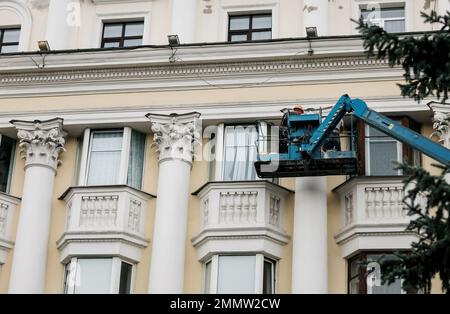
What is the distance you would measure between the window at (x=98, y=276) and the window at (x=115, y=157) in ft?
6.58

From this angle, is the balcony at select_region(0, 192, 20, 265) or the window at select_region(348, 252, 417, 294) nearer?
the window at select_region(348, 252, 417, 294)

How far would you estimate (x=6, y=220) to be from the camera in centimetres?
2622

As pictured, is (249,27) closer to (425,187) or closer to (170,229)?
(170,229)

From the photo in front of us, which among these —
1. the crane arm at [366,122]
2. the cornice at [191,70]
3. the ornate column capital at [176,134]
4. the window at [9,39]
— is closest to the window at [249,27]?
the cornice at [191,70]

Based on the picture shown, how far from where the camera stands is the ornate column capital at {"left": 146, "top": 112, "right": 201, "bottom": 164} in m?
25.9

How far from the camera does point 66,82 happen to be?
89.3 ft

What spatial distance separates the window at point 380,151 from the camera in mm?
25203

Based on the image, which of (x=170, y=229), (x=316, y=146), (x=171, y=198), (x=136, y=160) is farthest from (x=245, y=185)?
(x=136, y=160)

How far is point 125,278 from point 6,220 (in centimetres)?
332

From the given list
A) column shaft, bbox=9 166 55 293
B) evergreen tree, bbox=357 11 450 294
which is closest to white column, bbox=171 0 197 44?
column shaft, bbox=9 166 55 293

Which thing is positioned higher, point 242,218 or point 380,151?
point 380,151

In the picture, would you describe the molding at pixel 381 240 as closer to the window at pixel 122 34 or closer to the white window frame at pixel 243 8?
the white window frame at pixel 243 8

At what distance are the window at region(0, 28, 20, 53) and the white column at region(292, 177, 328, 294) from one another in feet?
27.4

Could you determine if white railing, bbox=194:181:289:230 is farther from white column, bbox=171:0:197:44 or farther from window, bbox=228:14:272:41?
window, bbox=228:14:272:41
